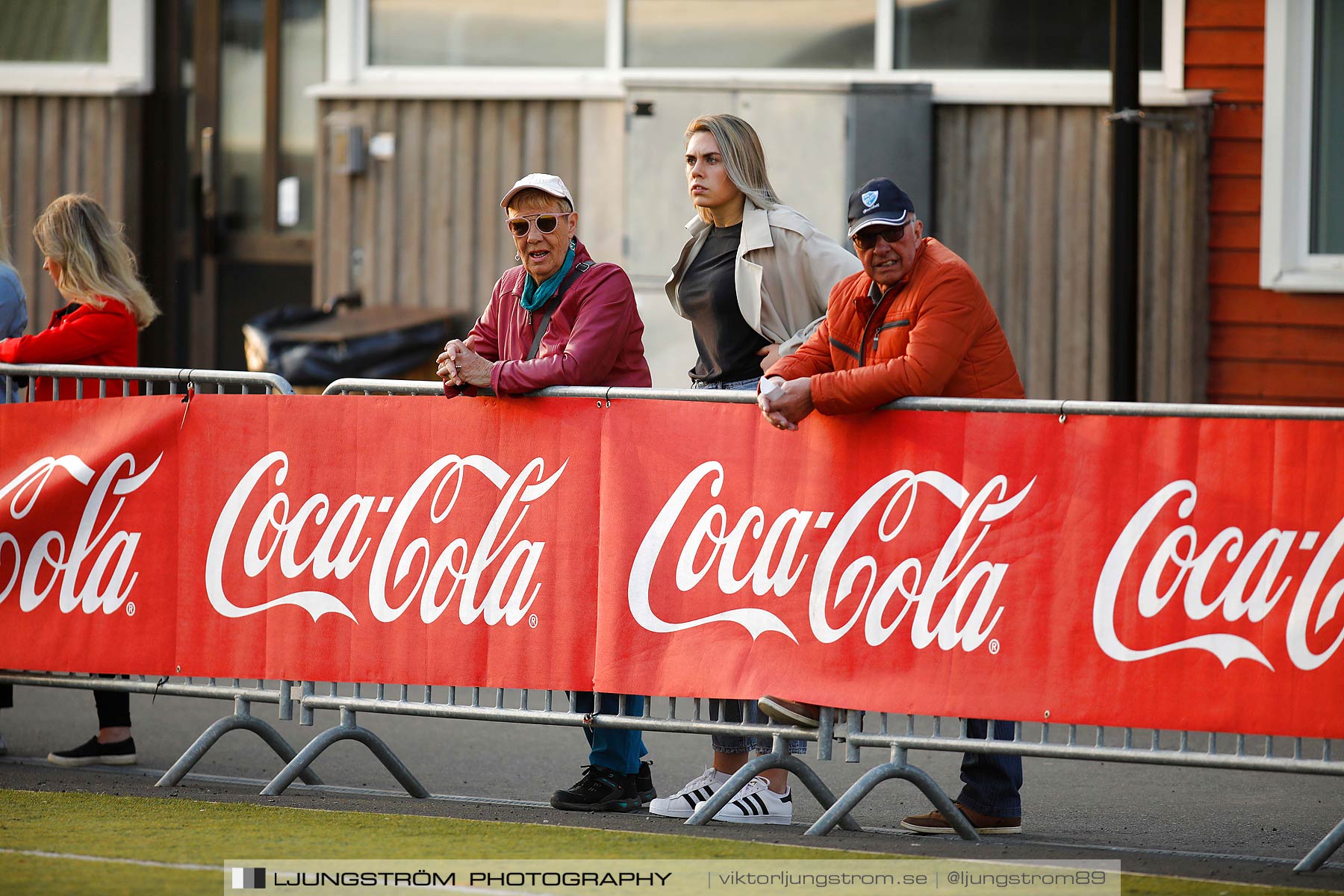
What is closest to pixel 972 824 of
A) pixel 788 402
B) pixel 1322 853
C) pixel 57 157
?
pixel 1322 853

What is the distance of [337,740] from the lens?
6.53 m

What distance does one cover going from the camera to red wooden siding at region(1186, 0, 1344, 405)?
10.1 m

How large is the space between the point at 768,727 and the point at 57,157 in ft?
29.4

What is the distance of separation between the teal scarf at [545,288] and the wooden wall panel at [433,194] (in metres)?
5.31

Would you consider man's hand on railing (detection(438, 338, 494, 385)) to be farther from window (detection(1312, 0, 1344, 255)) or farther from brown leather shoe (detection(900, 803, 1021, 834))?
window (detection(1312, 0, 1344, 255))

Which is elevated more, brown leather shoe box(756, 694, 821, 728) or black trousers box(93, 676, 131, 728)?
brown leather shoe box(756, 694, 821, 728)

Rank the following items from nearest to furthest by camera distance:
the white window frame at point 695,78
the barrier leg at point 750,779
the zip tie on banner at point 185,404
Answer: the barrier leg at point 750,779, the zip tie on banner at point 185,404, the white window frame at point 695,78

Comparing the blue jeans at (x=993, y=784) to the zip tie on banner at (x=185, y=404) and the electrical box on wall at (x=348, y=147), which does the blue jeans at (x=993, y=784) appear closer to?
the zip tie on banner at (x=185, y=404)

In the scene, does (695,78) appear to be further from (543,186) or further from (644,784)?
(644,784)

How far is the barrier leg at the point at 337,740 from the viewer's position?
253 inches

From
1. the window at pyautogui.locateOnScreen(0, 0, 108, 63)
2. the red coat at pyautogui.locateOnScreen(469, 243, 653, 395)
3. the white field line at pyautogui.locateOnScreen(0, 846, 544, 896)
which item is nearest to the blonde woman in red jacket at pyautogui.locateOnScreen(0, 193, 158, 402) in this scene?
the red coat at pyautogui.locateOnScreen(469, 243, 653, 395)

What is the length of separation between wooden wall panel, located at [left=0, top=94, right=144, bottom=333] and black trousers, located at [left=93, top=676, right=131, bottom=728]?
6339 mm

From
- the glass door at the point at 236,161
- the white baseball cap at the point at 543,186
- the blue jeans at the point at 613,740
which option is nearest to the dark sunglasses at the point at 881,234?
the white baseball cap at the point at 543,186

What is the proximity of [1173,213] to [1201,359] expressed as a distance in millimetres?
880
